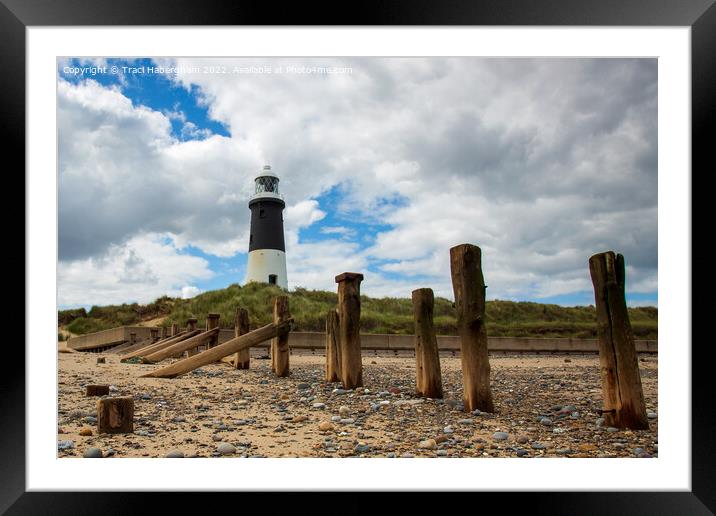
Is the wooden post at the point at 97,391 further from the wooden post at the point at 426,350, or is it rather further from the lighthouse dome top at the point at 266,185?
the lighthouse dome top at the point at 266,185

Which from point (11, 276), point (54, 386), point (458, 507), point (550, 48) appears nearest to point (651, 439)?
point (458, 507)

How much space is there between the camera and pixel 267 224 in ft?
106

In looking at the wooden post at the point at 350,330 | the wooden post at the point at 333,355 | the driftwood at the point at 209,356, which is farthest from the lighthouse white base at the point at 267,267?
the wooden post at the point at 350,330

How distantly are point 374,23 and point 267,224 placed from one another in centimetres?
2861

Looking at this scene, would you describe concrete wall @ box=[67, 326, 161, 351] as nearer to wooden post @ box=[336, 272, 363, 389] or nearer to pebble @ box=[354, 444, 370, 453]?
wooden post @ box=[336, 272, 363, 389]

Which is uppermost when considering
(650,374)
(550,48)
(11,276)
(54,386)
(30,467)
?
(550,48)

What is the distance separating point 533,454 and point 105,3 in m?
5.39

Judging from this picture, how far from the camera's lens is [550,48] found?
479cm

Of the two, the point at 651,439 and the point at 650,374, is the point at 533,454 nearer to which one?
the point at 651,439

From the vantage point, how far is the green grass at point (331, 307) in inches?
860

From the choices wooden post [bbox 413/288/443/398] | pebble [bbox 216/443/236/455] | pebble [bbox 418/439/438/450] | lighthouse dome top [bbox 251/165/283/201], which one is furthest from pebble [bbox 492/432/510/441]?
lighthouse dome top [bbox 251/165/283/201]

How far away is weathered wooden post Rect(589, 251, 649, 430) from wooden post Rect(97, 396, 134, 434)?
15.5ft


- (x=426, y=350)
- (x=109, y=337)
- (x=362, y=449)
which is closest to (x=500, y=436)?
(x=362, y=449)

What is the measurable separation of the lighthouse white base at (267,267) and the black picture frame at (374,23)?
26546 millimetres
